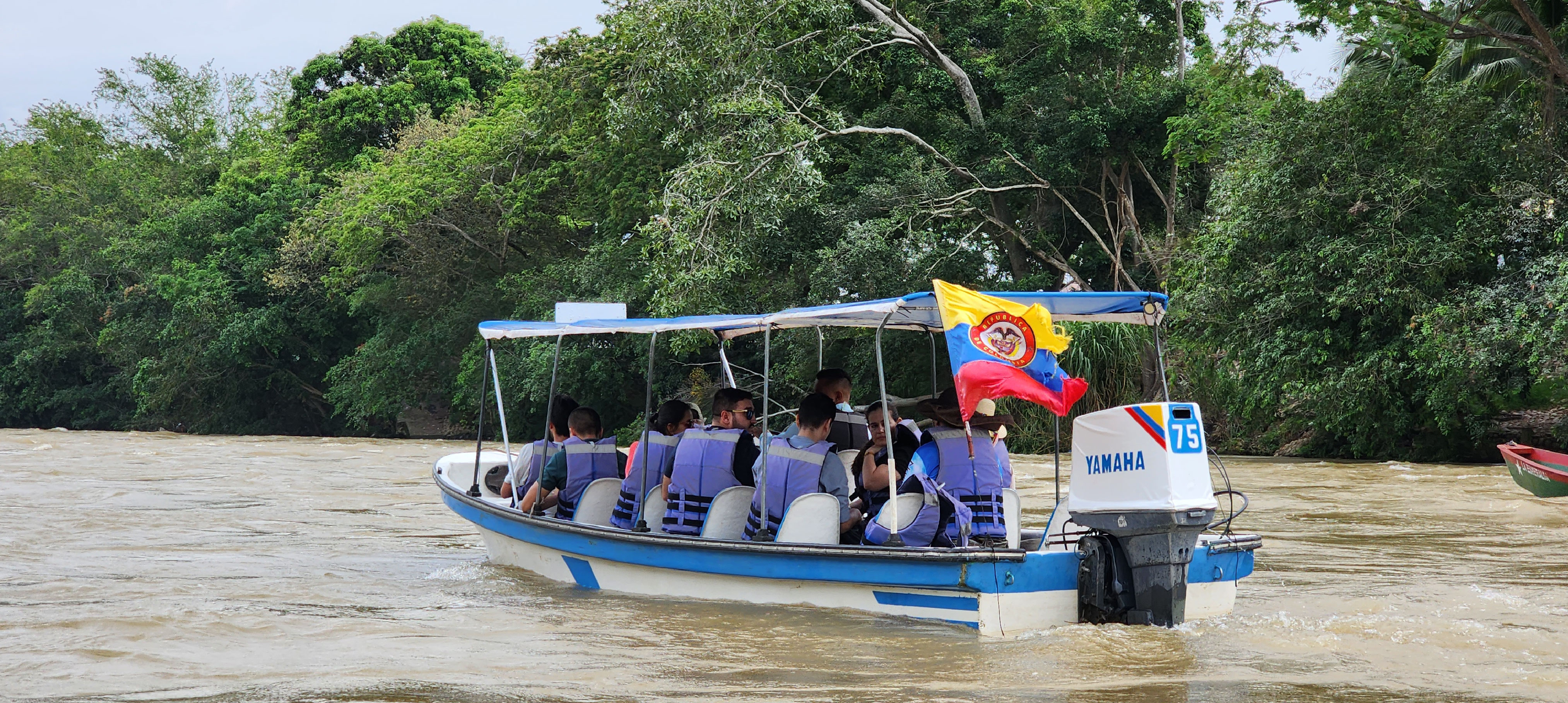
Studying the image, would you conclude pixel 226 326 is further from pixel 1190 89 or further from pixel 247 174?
pixel 1190 89

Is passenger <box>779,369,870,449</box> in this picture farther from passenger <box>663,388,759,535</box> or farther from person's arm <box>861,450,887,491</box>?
person's arm <box>861,450,887,491</box>

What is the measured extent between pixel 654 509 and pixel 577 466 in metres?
0.90

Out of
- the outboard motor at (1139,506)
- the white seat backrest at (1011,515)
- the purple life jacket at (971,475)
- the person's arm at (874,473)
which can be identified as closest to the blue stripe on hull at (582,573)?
the person's arm at (874,473)

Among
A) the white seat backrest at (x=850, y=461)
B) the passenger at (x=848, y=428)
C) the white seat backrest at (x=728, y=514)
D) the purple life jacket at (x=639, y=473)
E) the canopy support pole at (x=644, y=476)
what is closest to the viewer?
the white seat backrest at (x=728, y=514)

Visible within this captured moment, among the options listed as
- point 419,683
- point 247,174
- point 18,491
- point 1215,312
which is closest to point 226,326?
point 247,174

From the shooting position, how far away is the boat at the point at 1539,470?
42.5 ft

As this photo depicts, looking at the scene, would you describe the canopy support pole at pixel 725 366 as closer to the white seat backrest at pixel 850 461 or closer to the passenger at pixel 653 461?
the passenger at pixel 653 461

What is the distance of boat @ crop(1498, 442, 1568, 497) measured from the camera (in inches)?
510

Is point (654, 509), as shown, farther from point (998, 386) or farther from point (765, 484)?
point (998, 386)

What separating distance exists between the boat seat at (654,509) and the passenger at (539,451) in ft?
3.33

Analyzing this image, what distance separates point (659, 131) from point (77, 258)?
75.1ft

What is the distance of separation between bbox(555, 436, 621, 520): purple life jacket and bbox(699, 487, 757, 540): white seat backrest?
4.46ft

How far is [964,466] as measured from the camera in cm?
672

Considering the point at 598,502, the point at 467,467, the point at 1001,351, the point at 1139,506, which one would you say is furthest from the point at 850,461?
the point at 467,467
